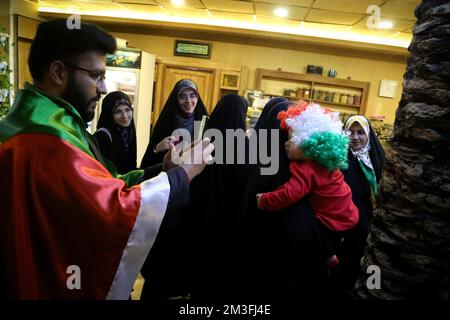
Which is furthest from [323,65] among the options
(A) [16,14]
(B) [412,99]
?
(A) [16,14]

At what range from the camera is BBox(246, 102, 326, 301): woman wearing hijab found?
4.32 ft

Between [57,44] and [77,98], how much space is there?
0.17 m

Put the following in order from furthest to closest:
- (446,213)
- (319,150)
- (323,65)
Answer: (323,65) → (319,150) → (446,213)

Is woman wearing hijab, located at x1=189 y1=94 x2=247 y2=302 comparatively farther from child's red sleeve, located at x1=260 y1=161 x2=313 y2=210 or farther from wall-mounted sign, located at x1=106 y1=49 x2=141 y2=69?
wall-mounted sign, located at x1=106 y1=49 x2=141 y2=69

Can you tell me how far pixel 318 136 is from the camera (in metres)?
1.32

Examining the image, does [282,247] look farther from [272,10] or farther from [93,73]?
[272,10]

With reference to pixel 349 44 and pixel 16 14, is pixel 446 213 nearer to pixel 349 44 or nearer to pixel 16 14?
pixel 349 44

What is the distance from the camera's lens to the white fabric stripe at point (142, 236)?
832 millimetres

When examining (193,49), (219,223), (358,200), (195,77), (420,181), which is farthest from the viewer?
(195,77)

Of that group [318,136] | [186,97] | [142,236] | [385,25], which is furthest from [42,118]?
[385,25]

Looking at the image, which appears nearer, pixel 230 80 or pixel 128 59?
pixel 128 59

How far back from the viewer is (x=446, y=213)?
0.77 metres

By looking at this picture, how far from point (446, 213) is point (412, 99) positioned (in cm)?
32

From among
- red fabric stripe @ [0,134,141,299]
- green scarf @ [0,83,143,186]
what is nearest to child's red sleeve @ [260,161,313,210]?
red fabric stripe @ [0,134,141,299]
